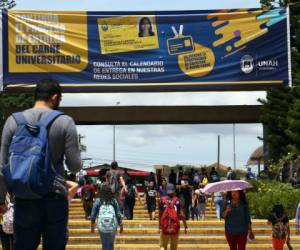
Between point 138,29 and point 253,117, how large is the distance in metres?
9.44

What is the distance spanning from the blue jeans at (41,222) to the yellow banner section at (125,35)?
70.9 ft

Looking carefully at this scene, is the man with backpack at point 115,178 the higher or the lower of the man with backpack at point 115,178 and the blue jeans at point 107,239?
the higher

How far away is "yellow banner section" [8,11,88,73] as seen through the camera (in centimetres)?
2538

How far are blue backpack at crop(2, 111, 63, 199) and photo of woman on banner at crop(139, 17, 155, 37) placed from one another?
71.8 feet

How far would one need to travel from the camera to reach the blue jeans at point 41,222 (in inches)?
170

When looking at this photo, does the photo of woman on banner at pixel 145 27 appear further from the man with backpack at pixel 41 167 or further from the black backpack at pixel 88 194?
the man with backpack at pixel 41 167

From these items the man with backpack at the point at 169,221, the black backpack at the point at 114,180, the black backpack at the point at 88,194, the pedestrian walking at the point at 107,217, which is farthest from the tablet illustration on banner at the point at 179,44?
the pedestrian walking at the point at 107,217

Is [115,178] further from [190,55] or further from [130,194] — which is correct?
[190,55]

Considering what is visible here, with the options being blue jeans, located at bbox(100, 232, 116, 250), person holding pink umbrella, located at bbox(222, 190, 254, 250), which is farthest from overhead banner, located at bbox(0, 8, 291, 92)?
person holding pink umbrella, located at bbox(222, 190, 254, 250)

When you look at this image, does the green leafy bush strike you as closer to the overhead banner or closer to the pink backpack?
the overhead banner

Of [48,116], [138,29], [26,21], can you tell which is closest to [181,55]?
[138,29]

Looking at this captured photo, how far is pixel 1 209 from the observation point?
565 inches

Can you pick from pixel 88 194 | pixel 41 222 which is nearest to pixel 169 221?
pixel 88 194

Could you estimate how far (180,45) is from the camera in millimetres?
25875
